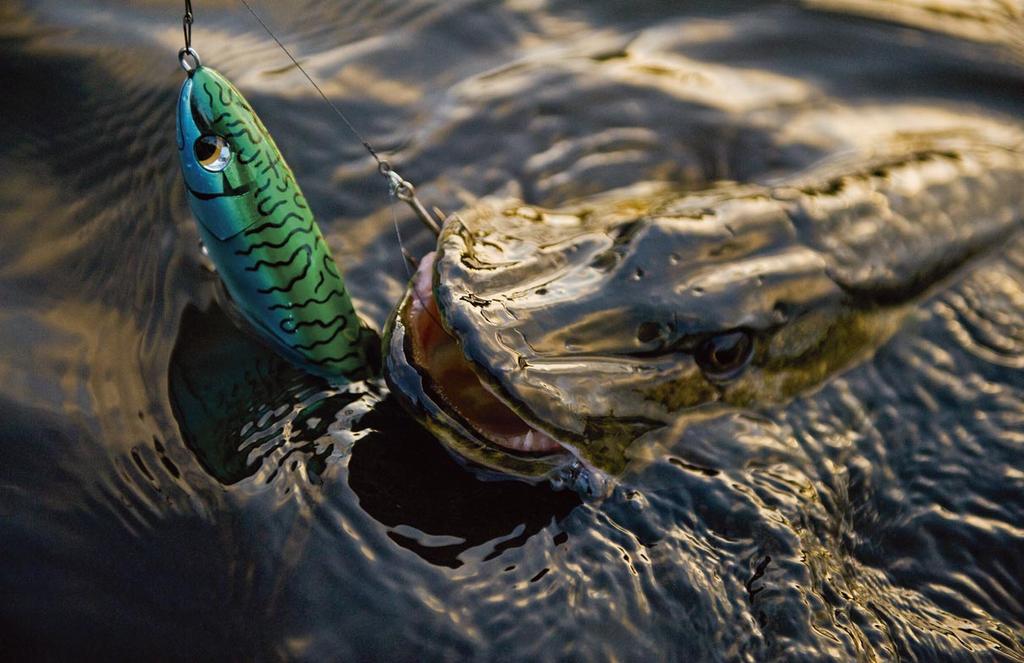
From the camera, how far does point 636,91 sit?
387cm

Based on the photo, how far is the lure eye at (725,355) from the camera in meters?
2.60

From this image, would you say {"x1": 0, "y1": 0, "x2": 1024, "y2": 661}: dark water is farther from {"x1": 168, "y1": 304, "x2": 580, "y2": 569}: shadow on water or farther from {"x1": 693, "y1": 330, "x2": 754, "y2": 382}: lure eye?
{"x1": 693, "y1": 330, "x2": 754, "y2": 382}: lure eye

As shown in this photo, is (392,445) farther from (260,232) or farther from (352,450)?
(260,232)

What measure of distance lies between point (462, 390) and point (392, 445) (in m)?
A: 0.27

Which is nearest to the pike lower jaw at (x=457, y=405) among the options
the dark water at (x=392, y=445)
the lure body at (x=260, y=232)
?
the dark water at (x=392, y=445)

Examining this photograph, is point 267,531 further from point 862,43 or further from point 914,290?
point 862,43

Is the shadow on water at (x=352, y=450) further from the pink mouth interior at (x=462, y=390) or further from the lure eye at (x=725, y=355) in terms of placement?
the lure eye at (x=725, y=355)

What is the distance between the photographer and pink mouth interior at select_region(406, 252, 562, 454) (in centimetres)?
236

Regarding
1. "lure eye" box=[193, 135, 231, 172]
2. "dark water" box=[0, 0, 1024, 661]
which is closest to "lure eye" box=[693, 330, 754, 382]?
"dark water" box=[0, 0, 1024, 661]

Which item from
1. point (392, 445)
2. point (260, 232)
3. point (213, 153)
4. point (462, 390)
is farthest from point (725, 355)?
point (213, 153)

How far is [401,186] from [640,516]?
1090 millimetres

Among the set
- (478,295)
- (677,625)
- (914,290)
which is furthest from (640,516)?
(914,290)

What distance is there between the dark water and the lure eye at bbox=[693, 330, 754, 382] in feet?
0.41

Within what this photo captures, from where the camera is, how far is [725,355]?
2.65 m
